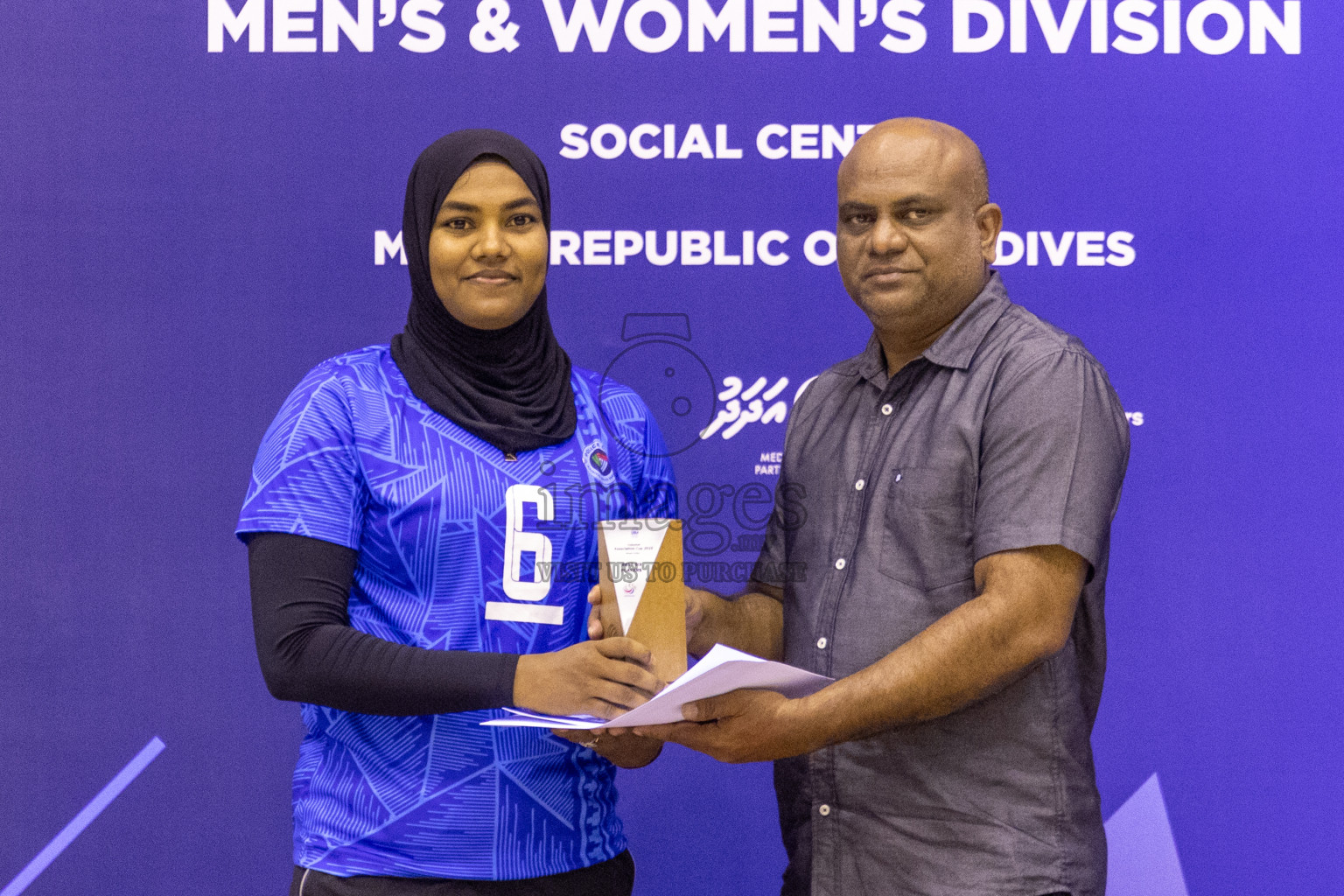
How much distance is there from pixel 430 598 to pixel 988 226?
3.33ft

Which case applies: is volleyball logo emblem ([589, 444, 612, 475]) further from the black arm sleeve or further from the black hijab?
the black arm sleeve

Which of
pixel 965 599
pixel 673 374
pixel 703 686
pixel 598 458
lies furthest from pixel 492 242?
pixel 673 374

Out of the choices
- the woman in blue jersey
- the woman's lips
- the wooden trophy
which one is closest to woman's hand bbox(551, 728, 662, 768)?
the woman in blue jersey

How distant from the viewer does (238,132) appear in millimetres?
2785

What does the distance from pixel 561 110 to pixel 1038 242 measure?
1.19 metres

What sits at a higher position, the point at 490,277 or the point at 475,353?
the point at 490,277

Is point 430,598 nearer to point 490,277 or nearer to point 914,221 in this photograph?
point 490,277

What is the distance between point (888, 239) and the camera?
1.73 meters

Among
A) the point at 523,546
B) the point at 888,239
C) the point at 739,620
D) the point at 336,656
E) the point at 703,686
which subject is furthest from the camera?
the point at 739,620

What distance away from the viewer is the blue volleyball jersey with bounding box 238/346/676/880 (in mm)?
1589

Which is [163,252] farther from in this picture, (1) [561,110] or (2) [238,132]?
(1) [561,110]

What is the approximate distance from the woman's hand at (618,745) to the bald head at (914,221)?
74 centimetres

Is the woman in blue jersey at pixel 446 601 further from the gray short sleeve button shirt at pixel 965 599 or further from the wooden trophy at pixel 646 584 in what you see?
the gray short sleeve button shirt at pixel 965 599

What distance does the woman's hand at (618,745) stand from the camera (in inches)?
63.3
